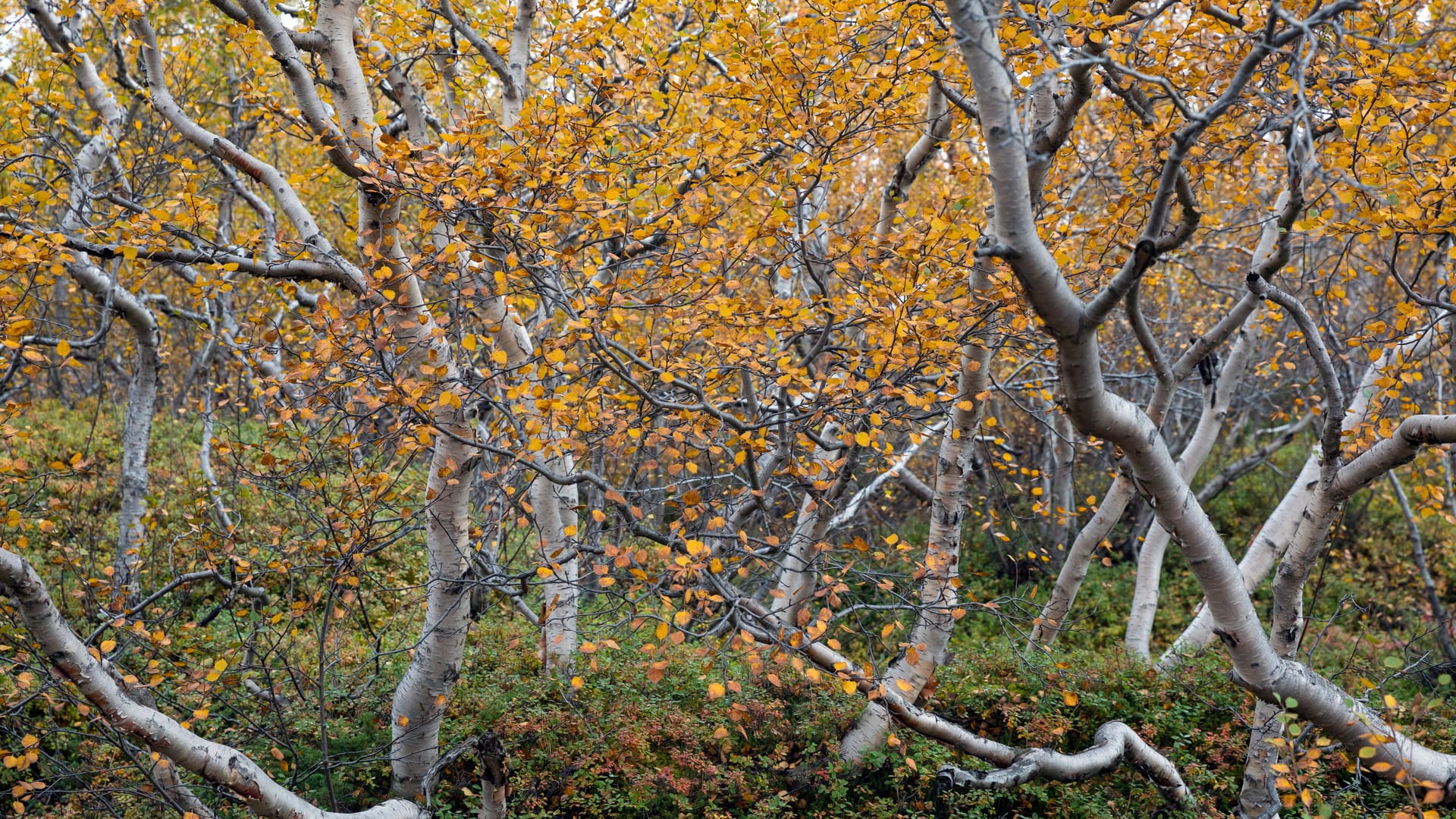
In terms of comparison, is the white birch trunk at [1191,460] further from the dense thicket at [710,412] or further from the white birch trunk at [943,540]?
the white birch trunk at [943,540]

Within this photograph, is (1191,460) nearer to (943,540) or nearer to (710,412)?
(943,540)

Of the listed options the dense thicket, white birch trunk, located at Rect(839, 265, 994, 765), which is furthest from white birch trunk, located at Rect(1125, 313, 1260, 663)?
white birch trunk, located at Rect(839, 265, 994, 765)

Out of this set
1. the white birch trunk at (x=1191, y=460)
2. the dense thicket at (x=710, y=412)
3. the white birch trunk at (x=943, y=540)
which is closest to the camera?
the dense thicket at (x=710, y=412)

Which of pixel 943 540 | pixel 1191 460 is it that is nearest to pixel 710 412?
pixel 943 540

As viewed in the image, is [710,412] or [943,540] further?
[943,540]

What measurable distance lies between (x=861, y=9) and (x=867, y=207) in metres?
11.1

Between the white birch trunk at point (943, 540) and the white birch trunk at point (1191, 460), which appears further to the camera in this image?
the white birch trunk at point (1191, 460)

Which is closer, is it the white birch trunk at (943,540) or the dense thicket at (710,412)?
the dense thicket at (710,412)

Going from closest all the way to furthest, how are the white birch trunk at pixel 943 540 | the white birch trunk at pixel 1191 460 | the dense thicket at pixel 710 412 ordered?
the dense thicket at pixel 710 412 → the white birch trunk at pixel 943 540 → the white birch trunk at pixel 1191 460

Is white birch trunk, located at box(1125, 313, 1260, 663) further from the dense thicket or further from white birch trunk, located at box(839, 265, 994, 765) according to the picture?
white birch trunk, located at box(839, 265, 994, 765)

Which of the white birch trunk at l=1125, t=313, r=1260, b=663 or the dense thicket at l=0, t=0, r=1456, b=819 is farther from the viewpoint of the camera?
the white birch trunk at l=1125, t=313, r=1260, b=663

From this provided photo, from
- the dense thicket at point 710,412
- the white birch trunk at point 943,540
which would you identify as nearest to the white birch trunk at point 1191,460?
the dense thicket at point 710,412

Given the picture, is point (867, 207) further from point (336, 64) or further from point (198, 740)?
point (198, 740)

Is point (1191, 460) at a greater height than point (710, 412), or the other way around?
point (1191, 460)
